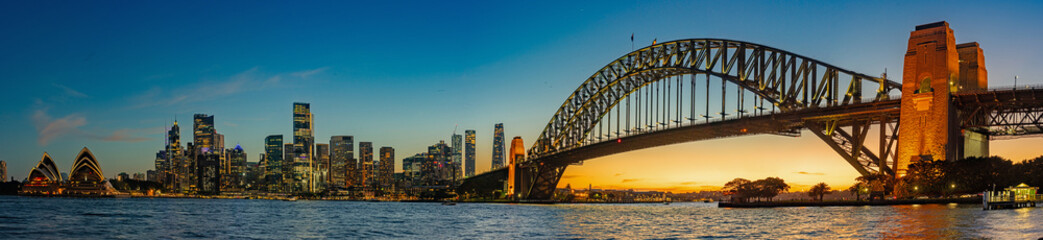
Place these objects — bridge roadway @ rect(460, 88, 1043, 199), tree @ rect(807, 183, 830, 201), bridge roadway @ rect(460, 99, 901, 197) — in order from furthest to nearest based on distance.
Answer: tree @ rect(807, 183, 830, 201) → bridge roadway @ rect(460, 99, 901, 197) → bridge roadway @ rect(460, 88, 1043, 199)

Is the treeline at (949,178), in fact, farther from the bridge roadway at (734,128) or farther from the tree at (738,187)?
the tree at (738,187)

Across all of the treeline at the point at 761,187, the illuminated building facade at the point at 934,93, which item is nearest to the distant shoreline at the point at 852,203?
the illuminated building facade at the point at 934,93

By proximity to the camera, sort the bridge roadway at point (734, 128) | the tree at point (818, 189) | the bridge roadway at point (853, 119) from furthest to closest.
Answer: the tree at point (818, 189) < the bridge roadway at point (734, 128) < the bridge roadway at point (853, 119)

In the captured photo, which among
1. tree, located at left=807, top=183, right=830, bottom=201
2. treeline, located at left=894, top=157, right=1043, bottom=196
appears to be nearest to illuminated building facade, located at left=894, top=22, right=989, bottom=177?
treeline, located at left=894, top=157, right=1043, bottom=196

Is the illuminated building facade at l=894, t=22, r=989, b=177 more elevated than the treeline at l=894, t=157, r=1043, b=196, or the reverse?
the illuminated building facade at l=894, t=22, r=989, b=177

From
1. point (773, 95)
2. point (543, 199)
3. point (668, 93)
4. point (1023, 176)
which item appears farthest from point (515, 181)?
point (1023, 176)

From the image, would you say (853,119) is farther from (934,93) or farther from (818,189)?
(818,189)

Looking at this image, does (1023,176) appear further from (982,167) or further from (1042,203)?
(982,167)

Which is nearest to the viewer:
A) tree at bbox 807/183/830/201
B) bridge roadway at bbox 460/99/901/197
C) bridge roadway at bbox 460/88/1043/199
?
bridge roadway at bbox 460/88/1043/199

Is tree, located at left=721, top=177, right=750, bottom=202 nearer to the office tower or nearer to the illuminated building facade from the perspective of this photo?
the office tower
